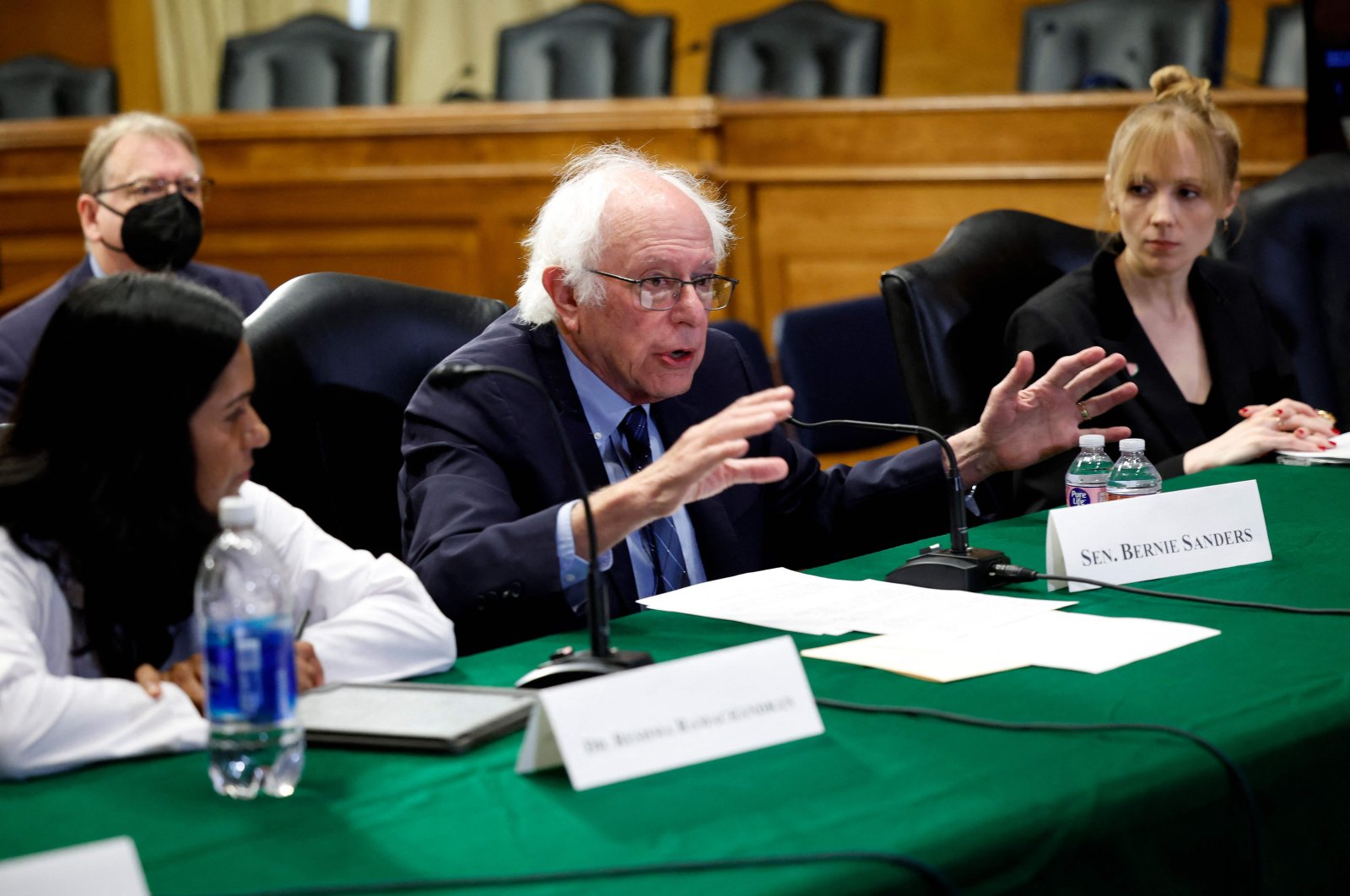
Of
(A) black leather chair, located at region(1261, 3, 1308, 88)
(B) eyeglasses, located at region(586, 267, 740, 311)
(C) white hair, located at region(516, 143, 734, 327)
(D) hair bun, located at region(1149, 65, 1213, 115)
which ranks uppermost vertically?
(A) black leather chair, located at region(1261, 3, 1308, 88)

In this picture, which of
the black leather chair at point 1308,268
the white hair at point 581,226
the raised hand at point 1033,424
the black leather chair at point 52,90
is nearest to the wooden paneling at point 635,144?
the black leather chair at point 1308,268

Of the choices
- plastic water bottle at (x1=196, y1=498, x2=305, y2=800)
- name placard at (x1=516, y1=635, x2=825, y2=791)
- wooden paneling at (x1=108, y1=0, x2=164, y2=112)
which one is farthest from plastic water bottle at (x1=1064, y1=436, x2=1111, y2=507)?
wooden paneling at (x1=108, y1=0, x2=164, y2=112)

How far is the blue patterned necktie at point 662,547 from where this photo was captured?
2346 millimetres

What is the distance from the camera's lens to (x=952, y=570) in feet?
6.79

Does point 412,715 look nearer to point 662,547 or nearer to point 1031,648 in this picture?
point 1031,648

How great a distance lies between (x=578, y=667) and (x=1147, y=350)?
192 cm

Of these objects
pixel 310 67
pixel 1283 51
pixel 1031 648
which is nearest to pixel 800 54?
pixel 1283 51

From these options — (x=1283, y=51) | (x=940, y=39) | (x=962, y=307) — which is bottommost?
(x=962, y=307)

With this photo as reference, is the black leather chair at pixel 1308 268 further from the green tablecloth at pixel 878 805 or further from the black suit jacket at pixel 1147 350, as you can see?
the green tablecloth at pixel 878 805

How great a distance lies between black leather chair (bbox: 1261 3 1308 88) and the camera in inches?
245

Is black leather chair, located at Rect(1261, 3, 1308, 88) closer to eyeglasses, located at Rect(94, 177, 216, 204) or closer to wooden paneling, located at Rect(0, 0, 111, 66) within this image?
eyeglasses, located at Rect(94, 177, 216, 204)

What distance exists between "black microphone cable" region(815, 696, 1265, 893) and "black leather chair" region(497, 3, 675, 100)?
5.69m

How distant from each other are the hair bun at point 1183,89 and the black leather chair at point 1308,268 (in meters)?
0.51

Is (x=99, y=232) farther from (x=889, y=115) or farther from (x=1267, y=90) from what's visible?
(x=1267, y=90)
